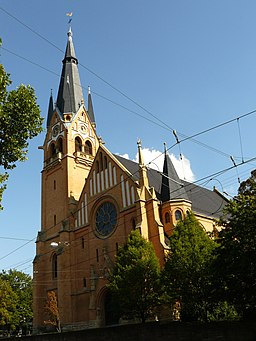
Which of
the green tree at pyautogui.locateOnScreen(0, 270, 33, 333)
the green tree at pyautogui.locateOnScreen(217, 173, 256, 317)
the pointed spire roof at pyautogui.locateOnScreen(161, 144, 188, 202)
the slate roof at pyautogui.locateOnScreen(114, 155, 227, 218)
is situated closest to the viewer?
the green tree at pyautogui.locateOnScreen(217, 173, 256, 317)

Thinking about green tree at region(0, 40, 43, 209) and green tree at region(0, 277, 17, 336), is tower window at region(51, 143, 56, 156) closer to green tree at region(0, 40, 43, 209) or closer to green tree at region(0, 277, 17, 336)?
green tree at region(0, 277, 17, 336)

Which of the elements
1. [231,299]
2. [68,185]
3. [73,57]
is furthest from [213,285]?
[73,57]

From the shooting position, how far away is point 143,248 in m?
31.1

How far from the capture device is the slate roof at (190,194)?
38.3 meters

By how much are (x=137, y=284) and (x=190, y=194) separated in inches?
754

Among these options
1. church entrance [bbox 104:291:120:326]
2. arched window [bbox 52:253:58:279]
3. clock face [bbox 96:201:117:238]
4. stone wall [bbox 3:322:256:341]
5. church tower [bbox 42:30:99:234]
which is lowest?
stone wall [bbox 3:322:256:341]

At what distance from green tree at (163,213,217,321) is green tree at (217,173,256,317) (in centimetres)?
237

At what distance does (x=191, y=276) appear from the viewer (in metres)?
26.1

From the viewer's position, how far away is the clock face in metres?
38.5

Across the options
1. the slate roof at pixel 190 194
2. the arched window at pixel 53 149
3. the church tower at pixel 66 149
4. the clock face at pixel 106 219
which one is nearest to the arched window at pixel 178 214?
the slate roof at pixel 190 194

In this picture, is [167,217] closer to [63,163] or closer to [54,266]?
[54,266]

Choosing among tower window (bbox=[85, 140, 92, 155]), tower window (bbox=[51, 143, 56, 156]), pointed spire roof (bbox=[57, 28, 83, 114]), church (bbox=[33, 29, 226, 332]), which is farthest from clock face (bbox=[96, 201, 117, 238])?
pointed spire roof (bbox=[57, 28, 83, 114])

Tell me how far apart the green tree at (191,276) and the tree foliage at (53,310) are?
14820 millimetres

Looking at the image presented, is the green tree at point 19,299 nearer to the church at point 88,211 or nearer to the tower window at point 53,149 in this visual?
the church at point 88,211
